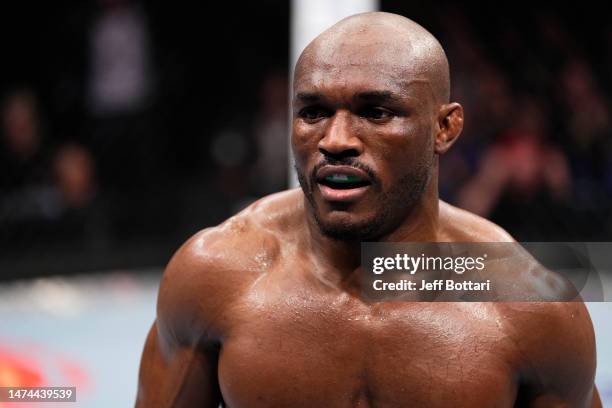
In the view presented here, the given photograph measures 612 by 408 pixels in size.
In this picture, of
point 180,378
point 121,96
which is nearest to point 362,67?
point 180,378

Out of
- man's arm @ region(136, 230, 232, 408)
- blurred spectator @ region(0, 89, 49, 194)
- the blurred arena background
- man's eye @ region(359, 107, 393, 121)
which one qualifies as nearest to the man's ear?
man's eye @ region(359, 107, 393, 121)

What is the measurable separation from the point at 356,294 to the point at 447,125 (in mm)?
311

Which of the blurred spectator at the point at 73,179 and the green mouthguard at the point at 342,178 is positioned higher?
the green mouthguard at the point at 342,178

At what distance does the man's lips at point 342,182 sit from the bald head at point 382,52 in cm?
15

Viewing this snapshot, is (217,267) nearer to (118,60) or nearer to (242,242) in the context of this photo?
(242,242)

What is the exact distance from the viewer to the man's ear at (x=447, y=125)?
1697 millimetres

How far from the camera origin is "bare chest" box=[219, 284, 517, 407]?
66.4 inches

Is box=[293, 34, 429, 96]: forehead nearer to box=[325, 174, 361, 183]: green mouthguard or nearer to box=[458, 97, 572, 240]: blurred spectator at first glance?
box=[325, 174, 361, 183]: green mouthguard

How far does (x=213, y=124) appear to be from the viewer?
5.81 meters

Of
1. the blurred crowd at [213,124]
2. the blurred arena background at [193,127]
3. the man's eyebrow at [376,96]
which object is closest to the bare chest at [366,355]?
the man's eyebrow at [376,96]

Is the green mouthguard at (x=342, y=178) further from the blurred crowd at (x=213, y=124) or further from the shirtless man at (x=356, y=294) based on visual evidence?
the blurred crowd at (x=213, y=124)

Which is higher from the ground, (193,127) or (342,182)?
(342,182)

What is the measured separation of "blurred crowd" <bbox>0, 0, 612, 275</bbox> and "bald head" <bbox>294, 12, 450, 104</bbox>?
3326 mm

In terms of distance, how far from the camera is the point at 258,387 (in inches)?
68.1
